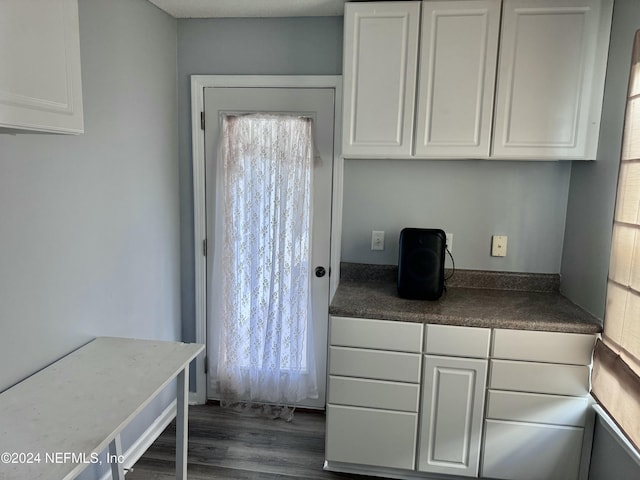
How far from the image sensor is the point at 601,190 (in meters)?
2.05

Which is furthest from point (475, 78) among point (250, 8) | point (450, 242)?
point (250, 8)

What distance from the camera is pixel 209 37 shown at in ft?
8.52

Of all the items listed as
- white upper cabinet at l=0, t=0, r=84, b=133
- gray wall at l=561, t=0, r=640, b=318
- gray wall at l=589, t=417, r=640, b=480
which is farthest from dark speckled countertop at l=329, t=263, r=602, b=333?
white upper cabinet at l=0, t=0, r=84, b=133

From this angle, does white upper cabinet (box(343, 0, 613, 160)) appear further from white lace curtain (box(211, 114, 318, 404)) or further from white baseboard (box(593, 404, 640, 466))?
white baseboard (box(593, 404, 640, 466))

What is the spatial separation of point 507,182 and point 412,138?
0.65m

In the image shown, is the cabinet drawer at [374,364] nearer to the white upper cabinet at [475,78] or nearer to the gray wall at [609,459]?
the gray wall at [609,459]

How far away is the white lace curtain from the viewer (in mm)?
2617

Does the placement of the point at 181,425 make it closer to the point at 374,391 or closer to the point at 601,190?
the point at 374,391

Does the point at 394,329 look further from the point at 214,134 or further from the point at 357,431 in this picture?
the point at 214,134

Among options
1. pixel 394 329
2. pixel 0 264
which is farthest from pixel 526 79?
pixel 0 264

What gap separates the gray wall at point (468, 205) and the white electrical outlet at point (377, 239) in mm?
26

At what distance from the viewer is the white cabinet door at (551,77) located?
6.69 feet

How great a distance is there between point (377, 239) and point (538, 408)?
116cm

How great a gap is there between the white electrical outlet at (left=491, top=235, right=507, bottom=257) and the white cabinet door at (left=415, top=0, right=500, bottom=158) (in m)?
0.54
